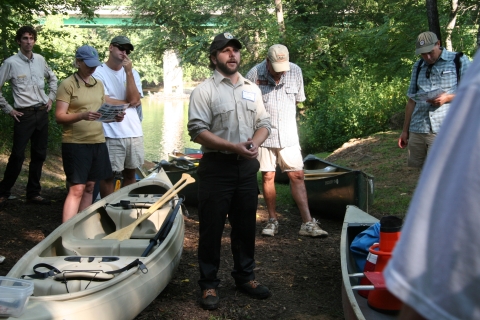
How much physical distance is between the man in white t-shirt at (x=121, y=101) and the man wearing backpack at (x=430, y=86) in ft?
9.27

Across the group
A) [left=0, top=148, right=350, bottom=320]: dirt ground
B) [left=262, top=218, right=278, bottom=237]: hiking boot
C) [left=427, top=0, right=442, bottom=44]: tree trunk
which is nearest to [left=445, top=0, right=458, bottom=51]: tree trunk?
[left=427, top=0, right=442, bottom=44]: tree trunk

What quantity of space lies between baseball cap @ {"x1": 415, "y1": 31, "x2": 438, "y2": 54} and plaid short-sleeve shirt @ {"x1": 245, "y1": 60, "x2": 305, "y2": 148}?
1.35 m

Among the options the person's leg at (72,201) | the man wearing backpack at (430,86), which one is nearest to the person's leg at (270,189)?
the man wearing backpack at (430,86)

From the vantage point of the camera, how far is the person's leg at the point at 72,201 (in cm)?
542

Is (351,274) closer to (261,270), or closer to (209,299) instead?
(209,299)

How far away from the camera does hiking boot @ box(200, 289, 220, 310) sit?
4316 millimetres

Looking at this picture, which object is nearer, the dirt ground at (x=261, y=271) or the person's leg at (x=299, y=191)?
the dirt ground at (x=261, y=271)

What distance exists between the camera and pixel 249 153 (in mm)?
4145

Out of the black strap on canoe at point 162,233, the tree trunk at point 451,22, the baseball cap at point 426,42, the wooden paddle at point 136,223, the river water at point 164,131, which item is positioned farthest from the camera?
the river water at point 164,131

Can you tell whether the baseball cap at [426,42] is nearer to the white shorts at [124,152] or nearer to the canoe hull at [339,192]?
the canoe hull at [339,192]

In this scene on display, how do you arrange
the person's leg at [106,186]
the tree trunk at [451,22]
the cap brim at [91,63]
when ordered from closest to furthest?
the cap brim at [91,63] < the person's leg at [106,186] < the tree trunk at [451,22]

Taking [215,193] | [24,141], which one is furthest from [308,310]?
[24,141]

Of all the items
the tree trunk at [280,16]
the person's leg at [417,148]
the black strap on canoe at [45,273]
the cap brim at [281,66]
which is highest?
the tree trunk at [280,16]

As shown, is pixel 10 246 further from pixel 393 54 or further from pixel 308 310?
pixel 393 54
